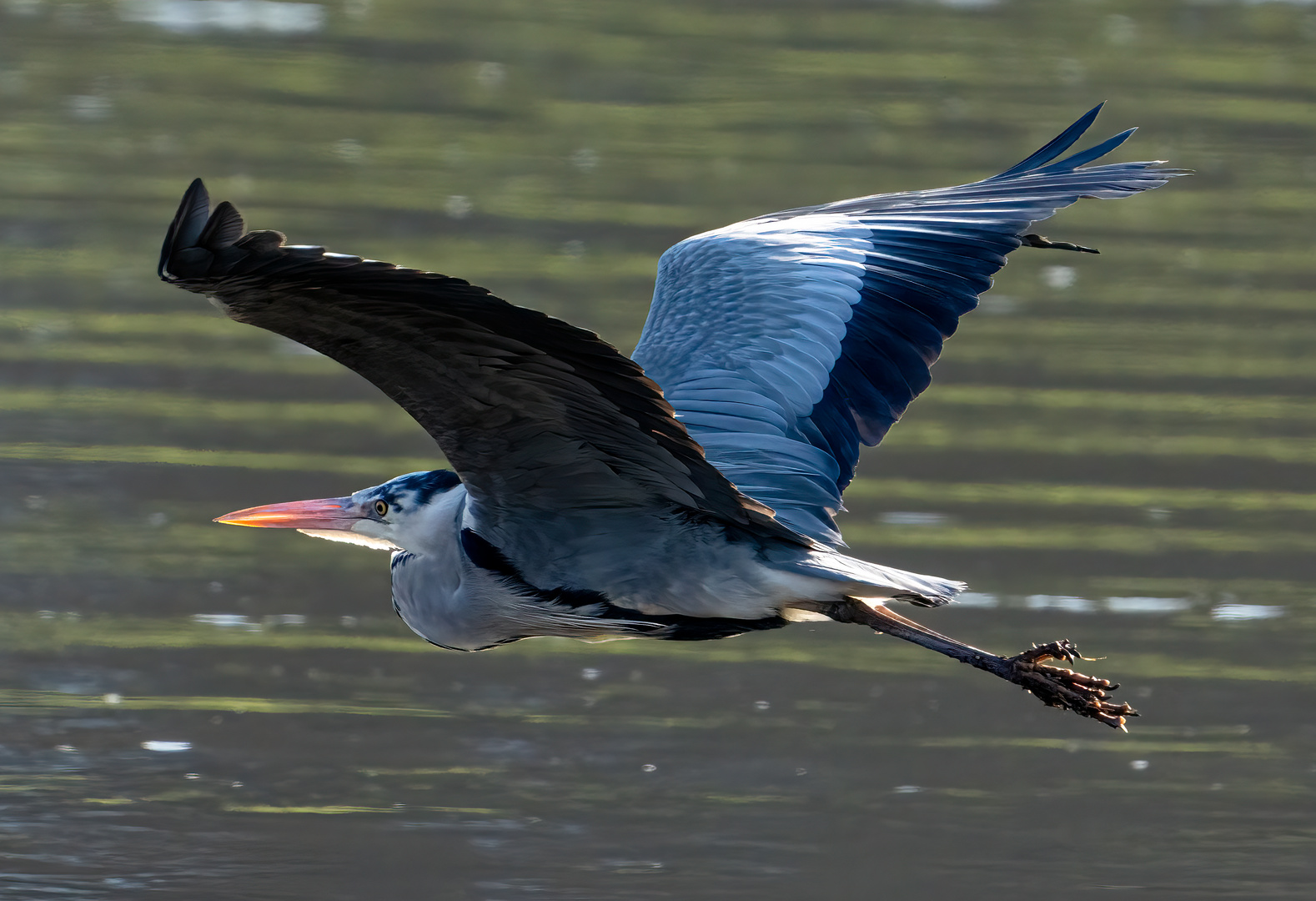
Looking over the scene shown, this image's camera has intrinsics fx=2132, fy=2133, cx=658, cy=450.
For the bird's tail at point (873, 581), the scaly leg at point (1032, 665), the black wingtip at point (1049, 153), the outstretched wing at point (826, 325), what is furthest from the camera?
the black wingtip at point (1049, 153)

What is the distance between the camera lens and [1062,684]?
5.58m

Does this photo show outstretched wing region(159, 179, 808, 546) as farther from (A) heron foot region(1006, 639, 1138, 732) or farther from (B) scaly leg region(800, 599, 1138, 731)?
(A) heron foot region(1006, 639, 1138, 732)

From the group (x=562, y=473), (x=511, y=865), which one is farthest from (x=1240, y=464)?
(x=562, y=473)

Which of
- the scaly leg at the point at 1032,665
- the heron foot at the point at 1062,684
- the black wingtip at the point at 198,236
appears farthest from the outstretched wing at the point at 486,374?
the heron foot at the point at 1062,684

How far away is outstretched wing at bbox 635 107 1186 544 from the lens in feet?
18.3

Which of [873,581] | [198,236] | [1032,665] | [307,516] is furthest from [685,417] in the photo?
[198,236]

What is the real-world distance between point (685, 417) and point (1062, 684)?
1212 mm

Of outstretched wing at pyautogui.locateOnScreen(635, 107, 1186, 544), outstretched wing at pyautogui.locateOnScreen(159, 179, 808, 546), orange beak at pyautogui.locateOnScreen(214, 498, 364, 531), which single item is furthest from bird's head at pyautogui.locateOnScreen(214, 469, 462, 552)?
outstretched wing at pyautogui.locateOnScreen(635, 107, 1186, 544)

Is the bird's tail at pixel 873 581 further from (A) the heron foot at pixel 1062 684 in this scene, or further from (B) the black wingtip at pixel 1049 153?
(B) the black wingtip at pixel 1049 153

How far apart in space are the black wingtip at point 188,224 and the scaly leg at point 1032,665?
6.99 ft

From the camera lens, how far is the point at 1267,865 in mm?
6480

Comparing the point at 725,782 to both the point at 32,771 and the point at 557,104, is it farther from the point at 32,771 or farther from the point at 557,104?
the point at 557,104

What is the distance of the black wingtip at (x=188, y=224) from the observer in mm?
3791

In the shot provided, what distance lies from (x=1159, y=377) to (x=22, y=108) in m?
6.99
